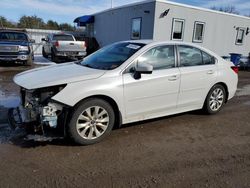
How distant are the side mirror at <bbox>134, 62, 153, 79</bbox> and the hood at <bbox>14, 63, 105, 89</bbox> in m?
0.56

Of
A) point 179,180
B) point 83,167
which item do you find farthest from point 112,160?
point 179,180

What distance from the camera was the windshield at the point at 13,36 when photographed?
40.2 ft

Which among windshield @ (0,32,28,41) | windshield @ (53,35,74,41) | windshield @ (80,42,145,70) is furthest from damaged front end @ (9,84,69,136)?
windshield @ (53,35,74,41)

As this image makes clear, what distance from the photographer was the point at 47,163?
3.24m

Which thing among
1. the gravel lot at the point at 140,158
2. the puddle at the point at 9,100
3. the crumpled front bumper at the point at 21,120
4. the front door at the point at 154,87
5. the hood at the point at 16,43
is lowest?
the gravel lot at the point at 140,158

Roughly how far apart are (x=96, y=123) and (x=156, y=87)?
125 cm

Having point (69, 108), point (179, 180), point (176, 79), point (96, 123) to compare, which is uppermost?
point (176, 79)

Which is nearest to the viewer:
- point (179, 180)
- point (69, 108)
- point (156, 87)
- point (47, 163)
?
point (179, 180)

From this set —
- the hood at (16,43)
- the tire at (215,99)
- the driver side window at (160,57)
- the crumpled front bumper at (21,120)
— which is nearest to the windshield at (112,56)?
the driver side window at (160,57)

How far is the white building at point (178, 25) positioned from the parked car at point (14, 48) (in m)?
6.51

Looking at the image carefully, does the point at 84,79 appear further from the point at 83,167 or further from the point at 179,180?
the point at 179,180

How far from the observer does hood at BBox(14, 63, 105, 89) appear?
11.7 feet

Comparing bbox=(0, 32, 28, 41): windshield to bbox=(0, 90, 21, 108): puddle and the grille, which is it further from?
bbox=(0, 90, 21, 108): puddle

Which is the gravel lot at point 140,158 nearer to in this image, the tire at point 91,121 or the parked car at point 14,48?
the tire at point 91,121
